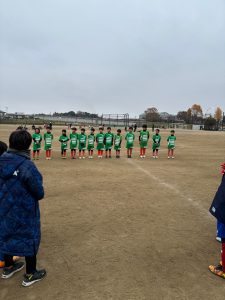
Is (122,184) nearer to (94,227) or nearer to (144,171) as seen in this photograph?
(144,171)

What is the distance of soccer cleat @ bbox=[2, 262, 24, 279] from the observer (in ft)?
12.3

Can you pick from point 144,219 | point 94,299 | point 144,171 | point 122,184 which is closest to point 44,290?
point 94,299

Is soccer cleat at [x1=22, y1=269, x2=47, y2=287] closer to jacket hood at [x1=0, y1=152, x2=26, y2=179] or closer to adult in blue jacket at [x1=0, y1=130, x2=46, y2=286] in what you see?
adult in blue jacket at [x1=0, y1=130, x2=46, y2=286]

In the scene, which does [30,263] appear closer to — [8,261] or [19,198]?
[8,261]

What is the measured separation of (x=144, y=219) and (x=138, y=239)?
1.01 m

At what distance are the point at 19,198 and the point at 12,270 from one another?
3.77ft

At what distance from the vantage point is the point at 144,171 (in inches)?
467

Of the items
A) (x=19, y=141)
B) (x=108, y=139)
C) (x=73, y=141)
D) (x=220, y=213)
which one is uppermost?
(x=19, y=141)

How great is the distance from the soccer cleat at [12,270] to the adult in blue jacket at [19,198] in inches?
18.8

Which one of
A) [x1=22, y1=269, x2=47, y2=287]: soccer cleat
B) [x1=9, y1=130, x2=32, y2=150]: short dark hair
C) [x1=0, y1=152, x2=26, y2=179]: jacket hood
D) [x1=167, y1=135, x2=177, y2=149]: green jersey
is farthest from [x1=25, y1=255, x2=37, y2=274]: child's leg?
[x1=167, y1=135, x2=177, y2=149]: green jersey

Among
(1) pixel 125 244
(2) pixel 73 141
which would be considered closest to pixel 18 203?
(1) pixel 125 244

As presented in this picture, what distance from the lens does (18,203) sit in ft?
11.1

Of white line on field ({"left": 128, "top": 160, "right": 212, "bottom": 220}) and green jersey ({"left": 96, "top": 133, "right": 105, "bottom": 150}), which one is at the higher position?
green jersey ({"left": 96, "top": 133, "right": 105, "bottom": 150})

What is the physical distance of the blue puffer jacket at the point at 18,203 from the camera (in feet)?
10.9
